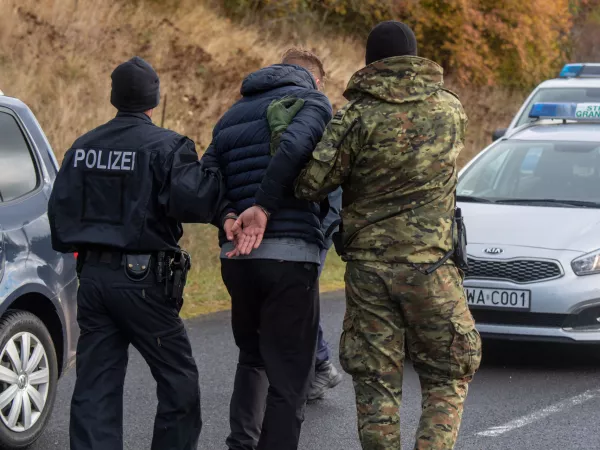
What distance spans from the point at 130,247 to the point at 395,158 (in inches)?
45.0

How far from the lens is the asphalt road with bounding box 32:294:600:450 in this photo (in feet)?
19.9

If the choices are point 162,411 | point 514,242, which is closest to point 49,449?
point 162,411

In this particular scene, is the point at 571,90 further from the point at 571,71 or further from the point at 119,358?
the point at 119,358

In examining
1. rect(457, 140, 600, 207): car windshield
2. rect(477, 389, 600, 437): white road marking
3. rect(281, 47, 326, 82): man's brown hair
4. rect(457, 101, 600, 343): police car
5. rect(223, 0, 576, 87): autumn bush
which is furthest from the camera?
rect(223, 0, 576, 87): autumn bush

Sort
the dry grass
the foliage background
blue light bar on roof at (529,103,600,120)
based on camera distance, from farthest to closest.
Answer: the foliage background < the dry grass < blue light bar on roof at (529,103,600,120)

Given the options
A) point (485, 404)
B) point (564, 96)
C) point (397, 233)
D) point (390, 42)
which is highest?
point (390, 42)

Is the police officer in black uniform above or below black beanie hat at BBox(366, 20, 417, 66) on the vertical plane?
below

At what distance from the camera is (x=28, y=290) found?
566 centimetres

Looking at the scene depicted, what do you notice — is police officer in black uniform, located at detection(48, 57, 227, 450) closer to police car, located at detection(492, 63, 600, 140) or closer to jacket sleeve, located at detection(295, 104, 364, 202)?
jacket sleeve, located at detection(295, 104, 364, 202)

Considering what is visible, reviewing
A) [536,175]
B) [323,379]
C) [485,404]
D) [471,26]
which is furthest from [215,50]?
[485,404]

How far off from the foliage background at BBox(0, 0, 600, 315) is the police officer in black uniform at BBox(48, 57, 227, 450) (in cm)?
532

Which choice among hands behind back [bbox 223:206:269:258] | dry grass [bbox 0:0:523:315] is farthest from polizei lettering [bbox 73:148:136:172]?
dry grass [bbox 0:0:523:315]

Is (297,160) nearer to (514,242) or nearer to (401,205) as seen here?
(401,205)

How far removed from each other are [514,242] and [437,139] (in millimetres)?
3263
